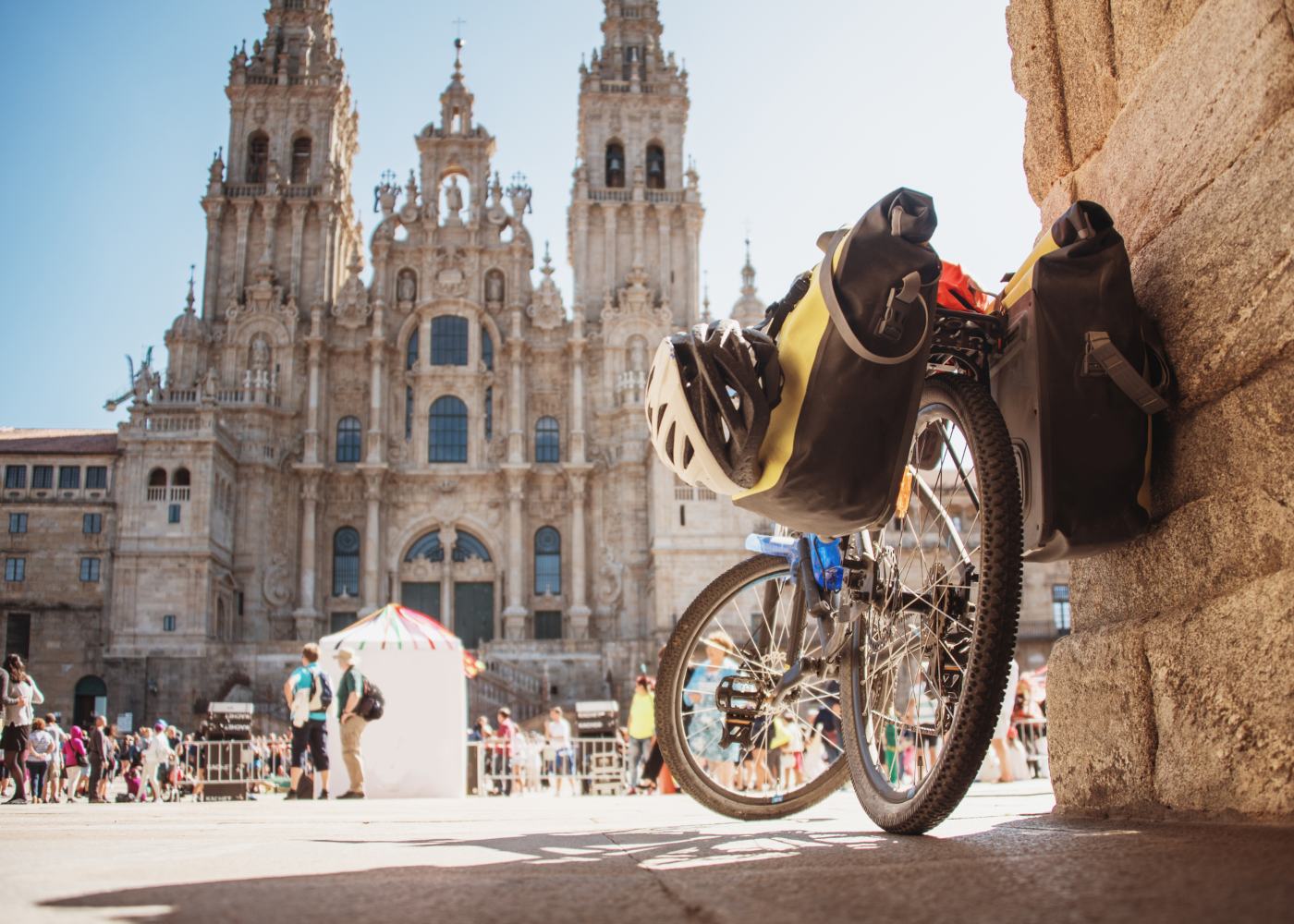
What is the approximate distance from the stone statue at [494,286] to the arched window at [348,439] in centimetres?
507

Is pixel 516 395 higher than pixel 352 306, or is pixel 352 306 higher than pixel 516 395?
pixel 352 306

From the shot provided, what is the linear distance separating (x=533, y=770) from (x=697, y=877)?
1508 cm

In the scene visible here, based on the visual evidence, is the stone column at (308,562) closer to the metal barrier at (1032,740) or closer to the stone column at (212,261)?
the stone column at (212,261)

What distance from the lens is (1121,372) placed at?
260 cm

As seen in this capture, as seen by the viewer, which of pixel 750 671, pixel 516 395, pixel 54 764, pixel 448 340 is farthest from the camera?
pixel 448 340

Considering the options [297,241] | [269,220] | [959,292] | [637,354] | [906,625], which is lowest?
[906,625]

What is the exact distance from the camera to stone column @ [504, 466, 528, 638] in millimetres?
30516

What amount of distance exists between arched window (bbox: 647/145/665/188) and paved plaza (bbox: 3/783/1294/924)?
108 ft

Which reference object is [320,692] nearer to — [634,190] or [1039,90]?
[1039,90]

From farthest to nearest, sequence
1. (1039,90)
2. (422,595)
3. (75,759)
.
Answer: (422,595) → (75,759) → (1039,90)

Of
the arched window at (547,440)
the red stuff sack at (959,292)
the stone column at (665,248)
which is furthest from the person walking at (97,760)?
the stone column at (665,248)

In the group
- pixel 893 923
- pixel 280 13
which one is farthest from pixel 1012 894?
pixel 280 13

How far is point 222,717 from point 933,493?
55.6 ft

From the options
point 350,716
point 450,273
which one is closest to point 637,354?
point 450,273
